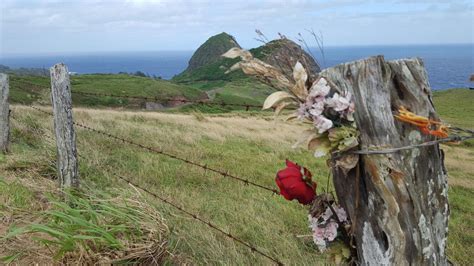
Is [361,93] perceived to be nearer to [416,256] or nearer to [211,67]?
[416,256]

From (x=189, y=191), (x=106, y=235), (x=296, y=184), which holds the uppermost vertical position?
(x=296, y=184)

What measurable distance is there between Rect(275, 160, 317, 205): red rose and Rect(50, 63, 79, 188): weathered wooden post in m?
3.93

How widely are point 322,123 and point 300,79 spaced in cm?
24

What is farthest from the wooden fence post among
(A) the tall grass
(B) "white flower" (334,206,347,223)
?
(A) the tall grass

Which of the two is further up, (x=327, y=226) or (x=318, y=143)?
(x=318, y=143)

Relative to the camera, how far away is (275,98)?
82.3 inches

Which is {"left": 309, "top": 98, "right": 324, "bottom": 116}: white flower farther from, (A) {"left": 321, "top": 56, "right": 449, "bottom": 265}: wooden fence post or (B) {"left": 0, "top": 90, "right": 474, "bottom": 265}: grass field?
(B) {"left": 0, "top": 90, "right": 474, "bottom": 265}: grass field

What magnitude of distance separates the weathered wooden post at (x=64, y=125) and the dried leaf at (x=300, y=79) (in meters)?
4.20

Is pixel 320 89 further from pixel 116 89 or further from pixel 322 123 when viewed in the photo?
pixel 116 89

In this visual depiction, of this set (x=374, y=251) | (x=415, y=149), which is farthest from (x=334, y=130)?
(x=374, y=251)

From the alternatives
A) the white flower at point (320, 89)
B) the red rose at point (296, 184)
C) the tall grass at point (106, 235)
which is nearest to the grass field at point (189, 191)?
the tall grass at point (106, 235)

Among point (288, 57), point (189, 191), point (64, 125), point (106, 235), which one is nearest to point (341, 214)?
point (288, 57)

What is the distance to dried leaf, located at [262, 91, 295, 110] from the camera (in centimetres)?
208

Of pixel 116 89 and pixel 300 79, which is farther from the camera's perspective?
pixel 116 89
